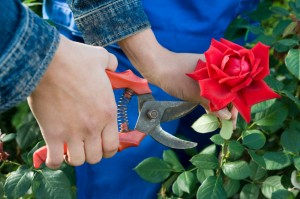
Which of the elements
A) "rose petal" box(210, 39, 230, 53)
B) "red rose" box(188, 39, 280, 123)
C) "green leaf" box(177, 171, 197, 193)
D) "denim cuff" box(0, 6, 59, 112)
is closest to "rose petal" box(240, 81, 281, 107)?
"red rose" box(188, 39, 280, 123)

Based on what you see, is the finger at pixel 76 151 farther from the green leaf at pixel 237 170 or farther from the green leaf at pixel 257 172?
the green leaf at pixel 257 172

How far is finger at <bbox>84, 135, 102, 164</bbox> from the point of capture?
1.07m

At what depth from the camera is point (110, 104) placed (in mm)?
1039

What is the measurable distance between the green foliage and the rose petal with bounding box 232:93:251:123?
143mm

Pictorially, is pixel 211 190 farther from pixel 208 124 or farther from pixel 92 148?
pixel 92 148

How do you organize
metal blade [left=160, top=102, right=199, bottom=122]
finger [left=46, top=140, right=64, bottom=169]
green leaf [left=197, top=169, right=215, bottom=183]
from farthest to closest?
green leaf [left=197, top=169, right=215, bottom=183] → metal blade [left=160, top=102, right=199, bottom=122] → finger [left=46, top=140, right=64, bottom=169]

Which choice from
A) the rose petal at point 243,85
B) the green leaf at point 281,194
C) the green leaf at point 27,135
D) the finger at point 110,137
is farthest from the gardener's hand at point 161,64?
the green leaf at point 27,135

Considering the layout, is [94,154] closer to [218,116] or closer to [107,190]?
[218,116]

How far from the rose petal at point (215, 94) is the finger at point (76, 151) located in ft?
0.91

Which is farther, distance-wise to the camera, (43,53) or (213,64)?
(213,64)

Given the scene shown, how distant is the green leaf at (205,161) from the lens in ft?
4.61

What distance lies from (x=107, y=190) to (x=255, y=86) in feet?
1.87

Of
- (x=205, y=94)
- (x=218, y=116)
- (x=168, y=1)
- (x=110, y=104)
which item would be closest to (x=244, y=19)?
(x=168, y=1)

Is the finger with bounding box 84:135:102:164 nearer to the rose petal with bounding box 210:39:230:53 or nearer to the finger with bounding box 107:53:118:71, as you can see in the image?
the finger with bounding box 107:53:118:71
